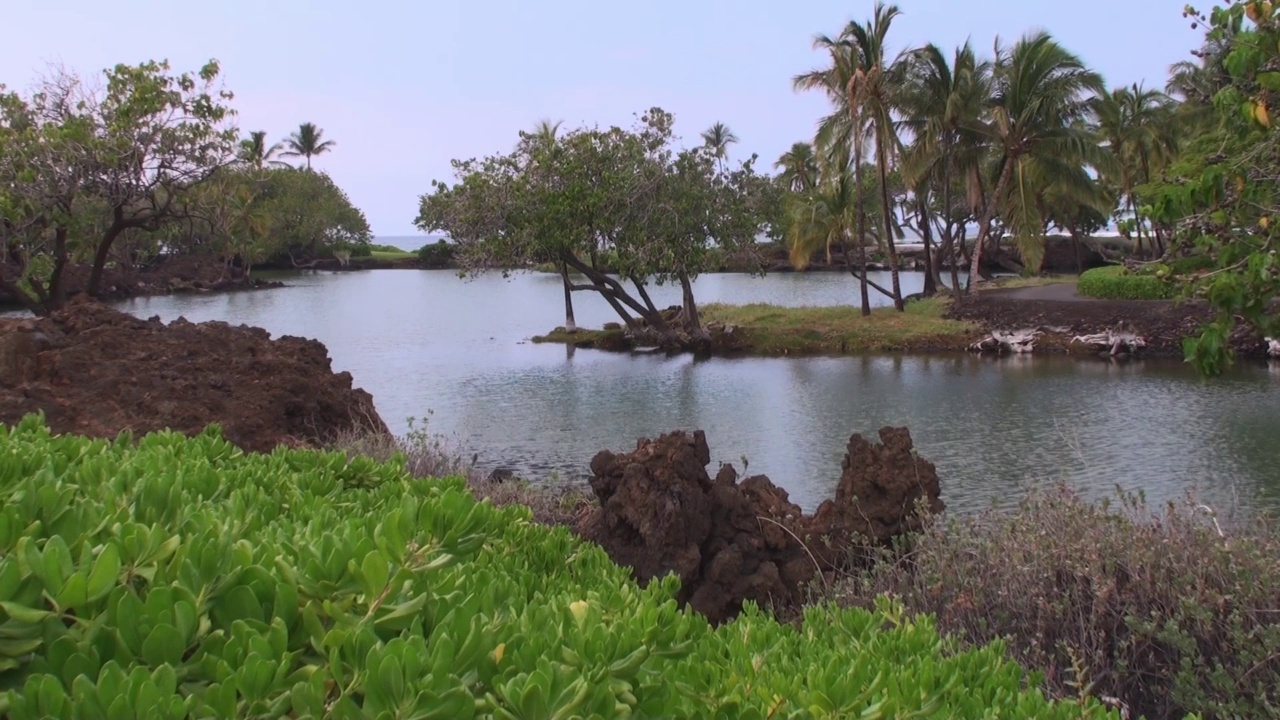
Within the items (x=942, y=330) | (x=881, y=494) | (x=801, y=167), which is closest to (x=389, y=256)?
(x=801, y=167)

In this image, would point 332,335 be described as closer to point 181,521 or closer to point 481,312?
point 481,312

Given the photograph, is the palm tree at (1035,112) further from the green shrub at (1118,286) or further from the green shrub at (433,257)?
the green shrub at (433,257)

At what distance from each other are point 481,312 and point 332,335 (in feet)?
34.9

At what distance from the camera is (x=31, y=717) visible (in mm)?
1520

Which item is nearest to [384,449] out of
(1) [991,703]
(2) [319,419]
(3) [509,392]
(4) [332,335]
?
(2) [319,419]

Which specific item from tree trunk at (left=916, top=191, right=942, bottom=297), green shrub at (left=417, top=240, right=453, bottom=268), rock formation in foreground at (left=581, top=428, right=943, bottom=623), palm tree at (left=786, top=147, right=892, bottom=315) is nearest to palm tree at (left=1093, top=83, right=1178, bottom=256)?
tree trunk at (left=916, top=191, right=942, bottom=297)

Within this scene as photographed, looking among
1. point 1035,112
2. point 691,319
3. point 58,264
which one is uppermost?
point 1035,112

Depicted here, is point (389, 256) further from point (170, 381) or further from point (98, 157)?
point (170, 381)

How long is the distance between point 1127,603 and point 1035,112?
1109 inches

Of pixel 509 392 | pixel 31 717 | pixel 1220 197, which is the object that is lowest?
pixel 509 392

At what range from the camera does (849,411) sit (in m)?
16.2

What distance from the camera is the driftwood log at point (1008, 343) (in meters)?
24.1

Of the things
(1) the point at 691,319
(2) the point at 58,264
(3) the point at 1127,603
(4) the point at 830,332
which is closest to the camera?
(3) the point at 1127,603

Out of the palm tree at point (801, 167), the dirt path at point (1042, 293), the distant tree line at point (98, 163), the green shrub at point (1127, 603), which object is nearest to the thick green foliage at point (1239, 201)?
the green shrub at point (1127, 603)
